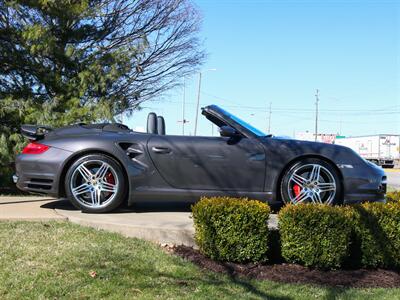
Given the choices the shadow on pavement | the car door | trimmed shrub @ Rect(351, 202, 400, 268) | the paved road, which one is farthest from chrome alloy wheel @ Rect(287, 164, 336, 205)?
the paved road

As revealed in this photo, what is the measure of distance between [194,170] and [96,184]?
1.16 m

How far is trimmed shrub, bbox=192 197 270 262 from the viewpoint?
15.1 ft

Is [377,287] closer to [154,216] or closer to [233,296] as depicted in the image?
[233,296]

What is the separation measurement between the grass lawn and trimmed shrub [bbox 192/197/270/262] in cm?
36

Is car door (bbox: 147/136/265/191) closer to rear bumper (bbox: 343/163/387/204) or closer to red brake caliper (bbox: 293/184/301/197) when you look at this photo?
red brake caliper (bbox: 293/184/301/197)

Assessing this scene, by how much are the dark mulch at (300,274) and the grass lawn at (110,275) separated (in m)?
0.16

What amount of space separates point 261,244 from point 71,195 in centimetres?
238

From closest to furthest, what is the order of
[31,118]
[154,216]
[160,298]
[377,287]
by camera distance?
[160,298] → [377,287] → [154,216] → [31,118]

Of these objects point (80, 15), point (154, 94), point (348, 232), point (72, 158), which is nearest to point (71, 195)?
point (72, 158)

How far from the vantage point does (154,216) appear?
576 cm

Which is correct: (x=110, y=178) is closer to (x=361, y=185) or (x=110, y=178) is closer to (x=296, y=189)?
A: (x=296, y=189)

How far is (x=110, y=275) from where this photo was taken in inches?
155

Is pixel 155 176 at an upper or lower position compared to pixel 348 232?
upper

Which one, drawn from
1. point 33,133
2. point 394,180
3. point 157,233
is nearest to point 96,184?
point 33,133
